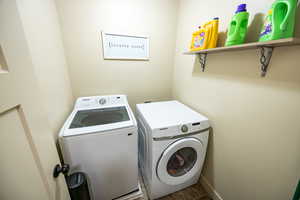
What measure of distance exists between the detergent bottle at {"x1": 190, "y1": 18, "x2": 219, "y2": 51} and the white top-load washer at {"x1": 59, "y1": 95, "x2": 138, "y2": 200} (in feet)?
3.29

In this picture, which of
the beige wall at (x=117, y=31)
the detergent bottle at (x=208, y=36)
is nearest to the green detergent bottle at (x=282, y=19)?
the detergent bottle at (x=208, y=36)

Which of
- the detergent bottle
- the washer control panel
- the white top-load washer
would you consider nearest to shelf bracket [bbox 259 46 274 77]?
the detergent bottle

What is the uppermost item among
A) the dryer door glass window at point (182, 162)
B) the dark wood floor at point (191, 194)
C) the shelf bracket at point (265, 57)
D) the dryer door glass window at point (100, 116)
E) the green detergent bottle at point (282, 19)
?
the green detergent bottle at point (282, 19)

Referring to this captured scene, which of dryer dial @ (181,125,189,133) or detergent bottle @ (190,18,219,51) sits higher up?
detergent bottle @ (190,18,219,51)

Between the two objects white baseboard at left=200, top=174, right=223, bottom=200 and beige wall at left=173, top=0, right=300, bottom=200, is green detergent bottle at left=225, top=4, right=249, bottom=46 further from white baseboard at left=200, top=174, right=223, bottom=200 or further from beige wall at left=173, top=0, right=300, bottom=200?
white baseboard at left=200, top=174, right=223, bottom=200

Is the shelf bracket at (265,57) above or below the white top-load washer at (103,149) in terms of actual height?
above

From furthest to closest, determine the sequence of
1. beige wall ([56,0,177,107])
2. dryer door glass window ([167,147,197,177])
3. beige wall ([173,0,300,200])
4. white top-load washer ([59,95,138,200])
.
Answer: beige wall ([56,0,177,107]), dryer door glass window ([167,147,197,177]), white top-load washer ([59,95,138,200]), beige wall ([173,0,300,200])

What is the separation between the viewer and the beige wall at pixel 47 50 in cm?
80

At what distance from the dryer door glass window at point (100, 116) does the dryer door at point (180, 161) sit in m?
0.54

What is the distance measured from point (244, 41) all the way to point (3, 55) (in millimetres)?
1337

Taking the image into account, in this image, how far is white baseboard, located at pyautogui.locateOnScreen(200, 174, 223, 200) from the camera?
1.26 meters

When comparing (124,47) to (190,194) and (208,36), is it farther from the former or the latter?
(190,194)

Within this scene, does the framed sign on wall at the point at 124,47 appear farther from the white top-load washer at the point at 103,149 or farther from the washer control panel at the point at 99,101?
the white top-load washer at the point at 103,149

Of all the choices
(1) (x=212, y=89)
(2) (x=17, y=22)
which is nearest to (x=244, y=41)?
(1) (x=212, y=89)
